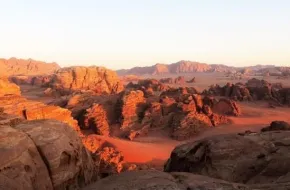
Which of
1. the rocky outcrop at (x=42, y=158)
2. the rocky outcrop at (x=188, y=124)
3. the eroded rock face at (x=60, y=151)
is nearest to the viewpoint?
the rocky outcrop at (x=42, y=158)

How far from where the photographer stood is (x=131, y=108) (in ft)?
107

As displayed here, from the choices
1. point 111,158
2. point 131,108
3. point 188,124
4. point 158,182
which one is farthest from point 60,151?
point 131,108

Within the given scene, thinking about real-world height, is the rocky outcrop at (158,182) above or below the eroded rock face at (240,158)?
above

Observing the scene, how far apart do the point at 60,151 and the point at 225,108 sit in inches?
1084

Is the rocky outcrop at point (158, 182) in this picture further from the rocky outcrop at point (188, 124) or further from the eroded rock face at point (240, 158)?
the rocky outcrop at point (188, 124)

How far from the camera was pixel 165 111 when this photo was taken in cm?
3203

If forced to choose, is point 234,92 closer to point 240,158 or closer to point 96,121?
point 96,121

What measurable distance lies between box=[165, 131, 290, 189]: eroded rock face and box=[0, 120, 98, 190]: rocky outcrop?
12.7ft

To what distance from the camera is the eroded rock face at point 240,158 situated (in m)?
10.4

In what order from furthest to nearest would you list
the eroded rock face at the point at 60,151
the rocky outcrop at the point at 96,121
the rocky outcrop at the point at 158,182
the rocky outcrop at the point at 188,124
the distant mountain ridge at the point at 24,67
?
the distant mountain ridge at the point at 24,67 → the rocky outcrop at the point at 96,121 → the rocky outcrop at the point at 188,124 → the eroded rock face at the point at 60,151 → the rocky outcrop at the point at 158,182

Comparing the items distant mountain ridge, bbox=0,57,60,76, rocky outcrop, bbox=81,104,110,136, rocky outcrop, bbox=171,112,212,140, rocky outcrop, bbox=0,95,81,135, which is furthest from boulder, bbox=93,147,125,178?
distant mountain ridge, bbox=0,57,60,76

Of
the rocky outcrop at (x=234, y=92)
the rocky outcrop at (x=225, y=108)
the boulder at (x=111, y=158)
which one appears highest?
the rocky outcrop at (x=234, y=92)

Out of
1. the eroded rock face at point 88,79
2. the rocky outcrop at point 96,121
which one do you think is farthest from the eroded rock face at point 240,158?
the eroded rock face at point 88,79

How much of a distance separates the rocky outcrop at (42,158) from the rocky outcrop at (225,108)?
82.3 feet
